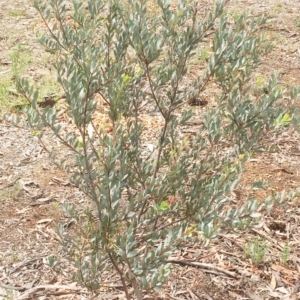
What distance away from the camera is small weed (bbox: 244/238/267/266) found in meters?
3.29

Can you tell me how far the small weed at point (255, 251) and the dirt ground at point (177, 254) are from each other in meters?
0.04

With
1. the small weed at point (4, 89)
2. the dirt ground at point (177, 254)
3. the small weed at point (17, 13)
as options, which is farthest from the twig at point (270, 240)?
the small weed at point (17, 13)

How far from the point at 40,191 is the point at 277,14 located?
18.8ft

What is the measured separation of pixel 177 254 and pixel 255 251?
0.54 metres

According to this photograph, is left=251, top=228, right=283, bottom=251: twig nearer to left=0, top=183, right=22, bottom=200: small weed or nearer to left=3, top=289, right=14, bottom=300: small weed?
left=3, top=289, right=14, bottom=300: small weed

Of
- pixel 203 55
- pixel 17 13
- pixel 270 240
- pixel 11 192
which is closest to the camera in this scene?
pixel 270 240

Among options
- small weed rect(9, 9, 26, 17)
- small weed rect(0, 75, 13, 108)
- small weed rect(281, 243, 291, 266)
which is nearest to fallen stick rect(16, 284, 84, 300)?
small weed rect(281, 243, 291, 266)

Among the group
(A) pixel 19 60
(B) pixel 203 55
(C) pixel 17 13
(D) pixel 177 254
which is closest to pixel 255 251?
(D) pixel 177 254

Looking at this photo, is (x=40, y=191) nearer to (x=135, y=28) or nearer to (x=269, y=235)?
(x=269, y=235)

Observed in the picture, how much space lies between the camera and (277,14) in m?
8.21

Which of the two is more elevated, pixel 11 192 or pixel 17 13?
pixel 17 13

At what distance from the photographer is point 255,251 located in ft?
10.9

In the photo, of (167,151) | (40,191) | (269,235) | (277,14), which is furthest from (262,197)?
(277,14)

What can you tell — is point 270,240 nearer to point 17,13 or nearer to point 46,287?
point 46,287
